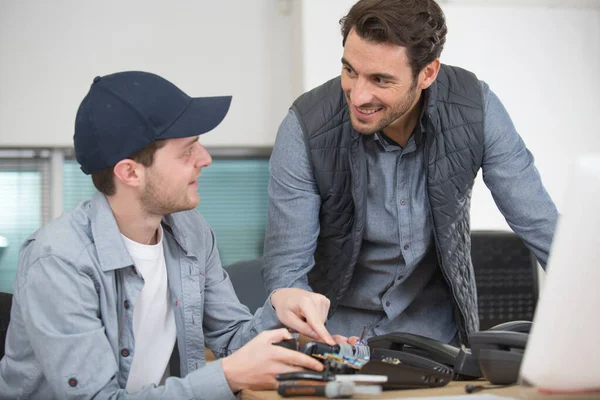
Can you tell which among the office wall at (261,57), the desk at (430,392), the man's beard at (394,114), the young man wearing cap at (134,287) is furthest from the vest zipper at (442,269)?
the office wall at (261,57)

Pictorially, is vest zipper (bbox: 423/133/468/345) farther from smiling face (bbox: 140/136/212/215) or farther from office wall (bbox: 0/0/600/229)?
office wall (bbox: 0/0/600/229)

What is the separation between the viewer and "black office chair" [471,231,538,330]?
3.42 meters

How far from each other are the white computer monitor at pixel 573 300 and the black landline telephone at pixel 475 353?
34cm

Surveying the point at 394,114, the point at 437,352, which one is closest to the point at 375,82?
the point at 394,114

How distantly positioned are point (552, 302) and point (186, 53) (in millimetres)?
3424

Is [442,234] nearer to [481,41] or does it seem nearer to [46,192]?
[481,41]

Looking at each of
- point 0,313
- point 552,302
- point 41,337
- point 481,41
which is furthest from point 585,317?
point 481,41

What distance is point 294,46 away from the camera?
3982 millimetres

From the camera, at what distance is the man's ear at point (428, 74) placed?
5.90 feet

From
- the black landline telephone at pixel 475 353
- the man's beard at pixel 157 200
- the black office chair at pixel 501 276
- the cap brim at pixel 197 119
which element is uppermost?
the cap brim at pixel 197 119

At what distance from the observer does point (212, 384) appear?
1.26 meters

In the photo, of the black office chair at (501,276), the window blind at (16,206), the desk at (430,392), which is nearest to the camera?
the desk at (430,392)

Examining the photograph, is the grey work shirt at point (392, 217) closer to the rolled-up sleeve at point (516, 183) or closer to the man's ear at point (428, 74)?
the rolled-up sleeve at point (516, 183)

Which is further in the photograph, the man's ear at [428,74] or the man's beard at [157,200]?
the man's ear at [428,74]
